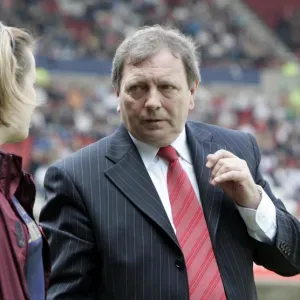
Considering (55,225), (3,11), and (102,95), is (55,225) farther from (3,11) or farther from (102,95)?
(3,11)

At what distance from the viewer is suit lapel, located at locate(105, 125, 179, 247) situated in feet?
9.05

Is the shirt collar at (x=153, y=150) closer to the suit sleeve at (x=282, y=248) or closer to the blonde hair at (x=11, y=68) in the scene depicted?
the suit sleeve at (x=282, y=248)

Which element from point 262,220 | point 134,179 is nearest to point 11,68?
point 134,179

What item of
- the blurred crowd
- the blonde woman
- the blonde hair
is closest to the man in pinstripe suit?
the blonde woman

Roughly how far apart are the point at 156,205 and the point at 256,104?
16.1m

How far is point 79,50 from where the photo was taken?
1964 cm

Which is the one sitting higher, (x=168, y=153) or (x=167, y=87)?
(x=167, y=87)

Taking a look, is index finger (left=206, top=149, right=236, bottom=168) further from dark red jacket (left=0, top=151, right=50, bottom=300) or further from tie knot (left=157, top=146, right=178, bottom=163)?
dark red jacket (left=0, top=151, right=50, bottom=300)

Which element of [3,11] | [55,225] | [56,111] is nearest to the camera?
[55,225]

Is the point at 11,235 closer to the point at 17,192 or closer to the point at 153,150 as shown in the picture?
the point at 17,192

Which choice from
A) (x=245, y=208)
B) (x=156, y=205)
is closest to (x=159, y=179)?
(x=156, y=205)

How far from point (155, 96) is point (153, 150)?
0.68 ft

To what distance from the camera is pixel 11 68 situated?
2291mm

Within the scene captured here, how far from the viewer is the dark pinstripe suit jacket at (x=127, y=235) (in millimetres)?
2695
